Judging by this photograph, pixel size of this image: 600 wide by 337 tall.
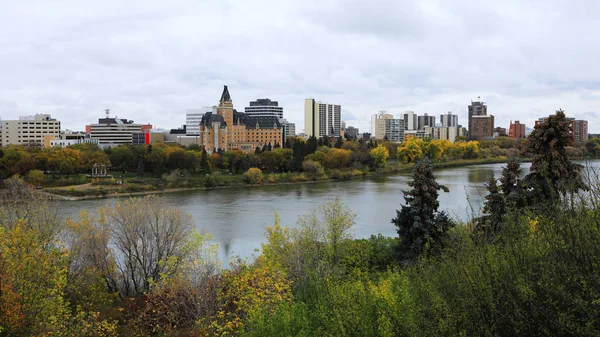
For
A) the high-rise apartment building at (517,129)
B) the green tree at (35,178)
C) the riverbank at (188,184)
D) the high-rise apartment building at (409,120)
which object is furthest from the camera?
the high-rise apartment building at (409,120)

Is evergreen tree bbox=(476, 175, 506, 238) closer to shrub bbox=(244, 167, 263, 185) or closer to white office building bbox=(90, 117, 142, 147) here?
shrub bbox=(244, 167, 263, 185)

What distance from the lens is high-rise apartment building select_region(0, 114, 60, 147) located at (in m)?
48.8

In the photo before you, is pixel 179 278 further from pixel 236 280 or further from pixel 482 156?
pixel 482 156

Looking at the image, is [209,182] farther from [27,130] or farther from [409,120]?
[409,120]

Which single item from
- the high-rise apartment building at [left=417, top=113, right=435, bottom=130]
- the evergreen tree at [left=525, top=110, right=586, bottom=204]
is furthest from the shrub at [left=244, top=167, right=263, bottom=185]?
the high-rise apartment building at [left=417, top=113, right=435, bottom=130]

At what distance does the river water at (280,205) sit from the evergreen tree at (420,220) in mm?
2009

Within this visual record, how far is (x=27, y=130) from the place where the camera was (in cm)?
4928

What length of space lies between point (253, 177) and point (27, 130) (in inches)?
1283

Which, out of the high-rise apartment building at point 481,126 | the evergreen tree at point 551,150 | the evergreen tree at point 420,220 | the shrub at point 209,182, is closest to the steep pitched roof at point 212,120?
the shrub at point 209,182

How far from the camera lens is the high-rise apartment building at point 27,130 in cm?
4875

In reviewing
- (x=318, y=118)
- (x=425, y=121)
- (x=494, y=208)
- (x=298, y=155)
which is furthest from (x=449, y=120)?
(x=494, y=208)

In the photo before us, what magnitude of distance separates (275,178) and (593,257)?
24906mm

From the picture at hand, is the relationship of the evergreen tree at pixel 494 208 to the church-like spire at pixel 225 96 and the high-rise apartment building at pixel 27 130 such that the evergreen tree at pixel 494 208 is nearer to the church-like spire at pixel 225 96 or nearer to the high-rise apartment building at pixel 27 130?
the church-like spire at pixel 225 96

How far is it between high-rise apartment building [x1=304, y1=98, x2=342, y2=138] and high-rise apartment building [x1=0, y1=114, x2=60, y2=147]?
3191 centimetres
